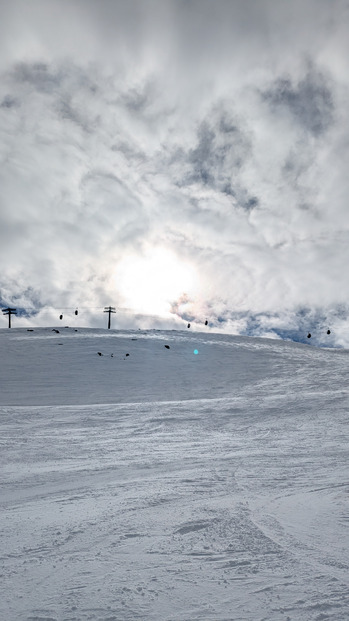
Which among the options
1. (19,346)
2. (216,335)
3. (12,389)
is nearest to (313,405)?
(12,389)

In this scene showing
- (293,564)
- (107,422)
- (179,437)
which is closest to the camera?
(293,564)

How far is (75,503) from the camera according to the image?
14.7 ft

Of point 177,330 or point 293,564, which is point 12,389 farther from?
point 177,330

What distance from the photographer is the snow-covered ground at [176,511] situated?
8.77ft

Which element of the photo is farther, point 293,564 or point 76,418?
point 76,418

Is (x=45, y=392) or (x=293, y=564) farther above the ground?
(x=293, y=564)

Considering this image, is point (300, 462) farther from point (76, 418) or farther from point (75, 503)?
point (76, 418)

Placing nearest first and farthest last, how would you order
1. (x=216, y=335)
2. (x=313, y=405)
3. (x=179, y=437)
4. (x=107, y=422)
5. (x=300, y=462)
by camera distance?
(x=300, y=462)
(x=179, y=437)
(x=107, y=422)
(x=313, y=405)
(x=216, y=335)

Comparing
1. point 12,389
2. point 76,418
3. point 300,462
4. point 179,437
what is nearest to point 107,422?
point 76,418

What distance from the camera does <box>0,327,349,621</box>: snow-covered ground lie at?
2.67m

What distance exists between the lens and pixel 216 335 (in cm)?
3484

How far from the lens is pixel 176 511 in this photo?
4188 millimetres

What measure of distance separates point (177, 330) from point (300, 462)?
30106 millimetres

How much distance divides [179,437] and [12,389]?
399 inches
